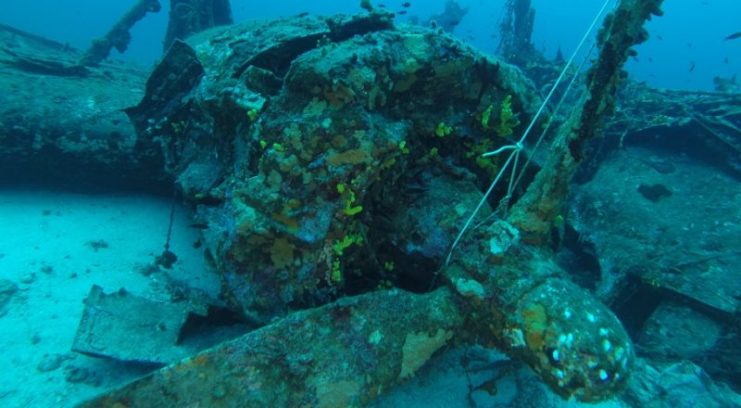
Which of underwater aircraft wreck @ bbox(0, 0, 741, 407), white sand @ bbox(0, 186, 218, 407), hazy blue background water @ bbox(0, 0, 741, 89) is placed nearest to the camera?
underwater aircraft wreck @ bbox(0, 0, 741, 407)

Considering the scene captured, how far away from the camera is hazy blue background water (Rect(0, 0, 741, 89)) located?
53.3 m

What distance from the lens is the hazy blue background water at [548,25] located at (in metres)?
53.3

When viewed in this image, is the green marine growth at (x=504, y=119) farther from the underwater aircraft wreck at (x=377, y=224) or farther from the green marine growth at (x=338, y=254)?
the green marine growth at (x=338, y=254)

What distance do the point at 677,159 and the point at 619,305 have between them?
349 centimetres

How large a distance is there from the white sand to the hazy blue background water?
36039 millimetres

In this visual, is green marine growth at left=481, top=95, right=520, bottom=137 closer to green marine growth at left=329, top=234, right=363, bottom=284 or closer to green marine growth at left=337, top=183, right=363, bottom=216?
green marine growth at left=337, top=183, right=363, bottom=216

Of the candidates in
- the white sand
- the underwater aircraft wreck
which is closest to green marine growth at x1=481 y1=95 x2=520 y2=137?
the underwater aircraft wreck

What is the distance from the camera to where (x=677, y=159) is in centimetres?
691

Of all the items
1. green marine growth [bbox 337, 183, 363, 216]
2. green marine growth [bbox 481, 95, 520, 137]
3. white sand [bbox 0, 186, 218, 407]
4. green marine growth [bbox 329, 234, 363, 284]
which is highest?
green marine growth [bbox 481, 95, 520, 137]

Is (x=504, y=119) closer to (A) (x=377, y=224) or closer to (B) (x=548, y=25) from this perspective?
(A) (x=377, y=224)

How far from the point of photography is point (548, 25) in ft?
351

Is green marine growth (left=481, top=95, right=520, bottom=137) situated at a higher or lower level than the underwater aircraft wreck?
higher

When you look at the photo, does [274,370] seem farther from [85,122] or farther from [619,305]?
[85,122]

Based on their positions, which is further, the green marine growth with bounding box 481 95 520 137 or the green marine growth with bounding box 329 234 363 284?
the green marine growth with bounding box 481 95 520 137
